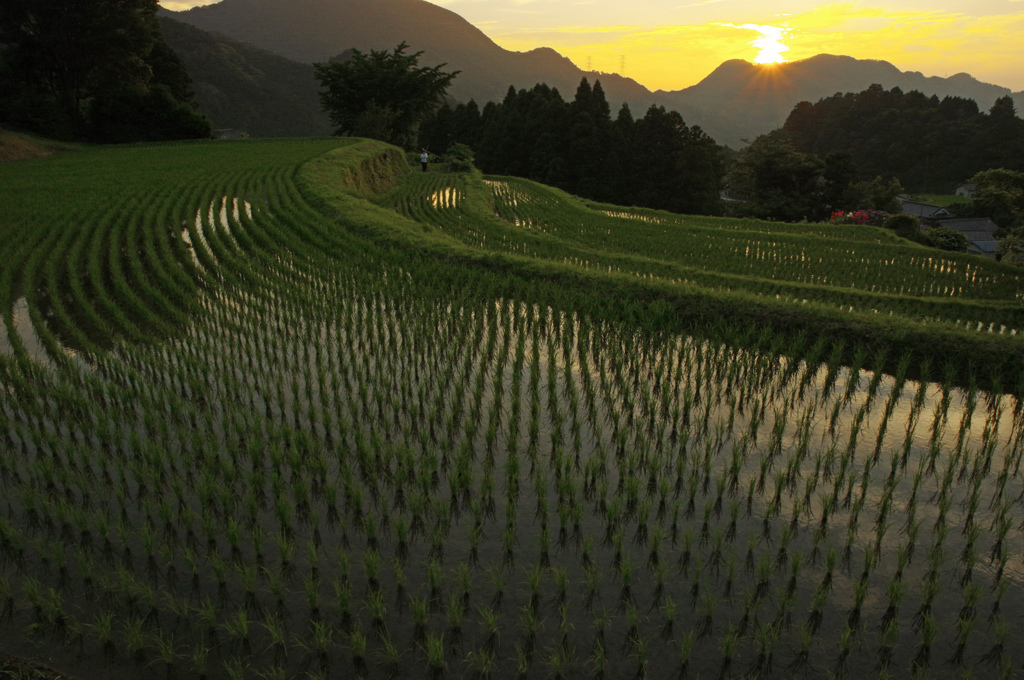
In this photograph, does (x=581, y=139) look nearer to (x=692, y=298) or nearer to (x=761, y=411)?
(x=692, y=298)

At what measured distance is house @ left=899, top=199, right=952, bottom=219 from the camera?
118 ft

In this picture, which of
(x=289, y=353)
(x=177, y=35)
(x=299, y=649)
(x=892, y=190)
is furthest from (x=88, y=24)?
(x=177, y=35)

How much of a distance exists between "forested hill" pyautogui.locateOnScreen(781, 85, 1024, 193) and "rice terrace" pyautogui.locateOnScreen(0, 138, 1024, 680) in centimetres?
4179

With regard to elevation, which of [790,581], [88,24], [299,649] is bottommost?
[299,649]

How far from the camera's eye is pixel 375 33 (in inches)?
5960

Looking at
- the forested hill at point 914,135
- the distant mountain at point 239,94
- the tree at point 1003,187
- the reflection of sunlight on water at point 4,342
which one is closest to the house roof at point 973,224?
the forested hill at point 914,135

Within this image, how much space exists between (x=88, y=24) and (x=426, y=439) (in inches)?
1116

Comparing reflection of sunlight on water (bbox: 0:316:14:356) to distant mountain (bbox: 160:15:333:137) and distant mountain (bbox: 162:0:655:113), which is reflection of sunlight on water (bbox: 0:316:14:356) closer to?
distant mountain (bbox: 160:15:333:137)

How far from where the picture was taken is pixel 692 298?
6.82 meters

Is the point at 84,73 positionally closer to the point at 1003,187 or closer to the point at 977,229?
the point at 1003,187

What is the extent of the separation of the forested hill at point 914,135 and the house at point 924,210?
484cm

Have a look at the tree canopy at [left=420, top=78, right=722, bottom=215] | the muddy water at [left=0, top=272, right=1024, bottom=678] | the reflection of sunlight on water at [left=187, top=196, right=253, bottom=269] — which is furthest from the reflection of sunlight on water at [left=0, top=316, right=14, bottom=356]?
the tree canopy at [left=420, top=78, right=722, bottom=215]

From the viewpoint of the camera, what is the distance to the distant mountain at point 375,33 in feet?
465

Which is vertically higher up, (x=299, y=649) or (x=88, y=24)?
(x=88, y=24)
